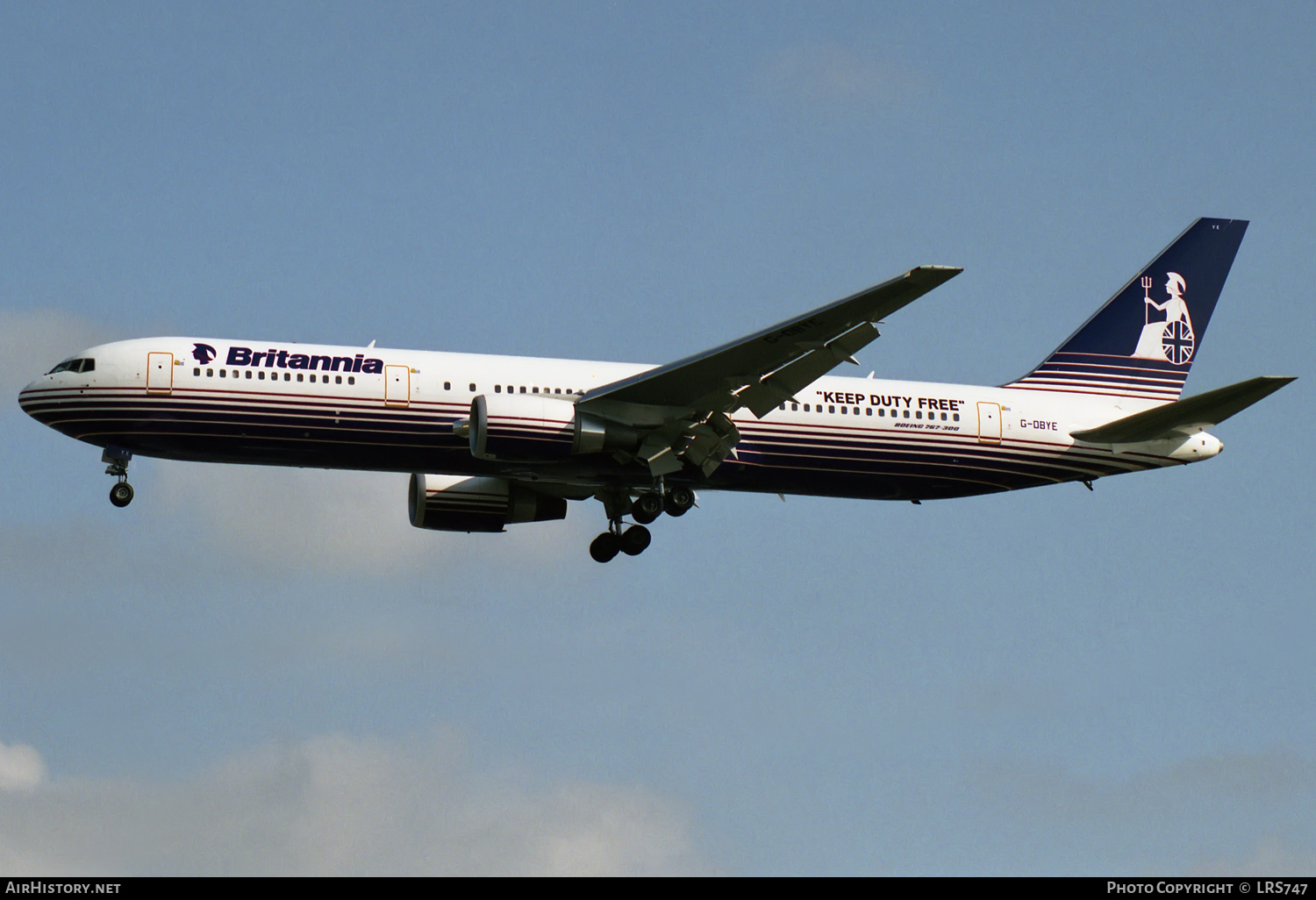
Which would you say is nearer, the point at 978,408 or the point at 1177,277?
the point at 978,408

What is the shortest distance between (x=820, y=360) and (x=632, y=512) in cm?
728

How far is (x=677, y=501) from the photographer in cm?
4081

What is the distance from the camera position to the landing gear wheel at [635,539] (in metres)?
43.2

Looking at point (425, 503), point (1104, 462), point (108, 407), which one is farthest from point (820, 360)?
point (108, 407)

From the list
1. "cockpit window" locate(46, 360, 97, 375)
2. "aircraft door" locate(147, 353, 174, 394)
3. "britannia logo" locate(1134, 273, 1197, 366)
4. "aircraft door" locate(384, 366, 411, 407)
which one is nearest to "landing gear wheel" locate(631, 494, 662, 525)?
"aircraft door" locate(384, 366, 411, 407)

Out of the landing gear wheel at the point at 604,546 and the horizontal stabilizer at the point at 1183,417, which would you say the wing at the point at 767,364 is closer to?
the landing gear wheel at the point at 604,546

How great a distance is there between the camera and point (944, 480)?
41.8m

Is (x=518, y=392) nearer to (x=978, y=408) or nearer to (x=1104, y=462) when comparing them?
(x=978, y=408)

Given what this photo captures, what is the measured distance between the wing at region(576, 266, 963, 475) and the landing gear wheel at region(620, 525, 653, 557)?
3.95 meters

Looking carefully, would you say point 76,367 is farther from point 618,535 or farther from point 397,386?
point 618,535

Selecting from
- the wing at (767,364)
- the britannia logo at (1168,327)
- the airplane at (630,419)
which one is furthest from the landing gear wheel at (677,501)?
the britannia logo at (1168,327)

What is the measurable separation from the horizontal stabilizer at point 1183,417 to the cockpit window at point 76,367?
967 inches
